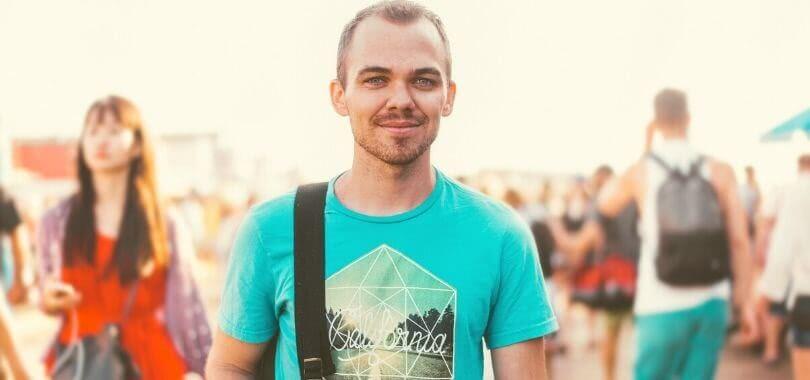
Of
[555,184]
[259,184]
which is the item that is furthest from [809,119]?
[259,184]

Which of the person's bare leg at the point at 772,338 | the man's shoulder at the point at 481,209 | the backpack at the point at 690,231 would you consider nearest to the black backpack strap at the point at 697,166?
the backpack at the point at 690,231

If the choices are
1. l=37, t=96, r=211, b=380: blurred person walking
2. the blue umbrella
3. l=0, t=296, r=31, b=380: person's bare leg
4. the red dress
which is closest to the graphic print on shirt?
l=37, t=96, r=211, b=380: blurred person walking

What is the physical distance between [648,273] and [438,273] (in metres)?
3.71

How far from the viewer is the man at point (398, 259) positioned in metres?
1.80

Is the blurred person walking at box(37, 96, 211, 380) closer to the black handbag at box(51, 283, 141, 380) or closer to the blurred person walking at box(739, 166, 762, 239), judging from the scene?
the black handbag at box(51, 283, 141, 380)

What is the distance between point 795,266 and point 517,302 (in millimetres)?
3492

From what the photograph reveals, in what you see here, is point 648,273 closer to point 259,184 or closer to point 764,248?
point 764,248

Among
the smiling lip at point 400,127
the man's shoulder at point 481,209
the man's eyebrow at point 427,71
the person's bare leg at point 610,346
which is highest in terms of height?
the man's eyebrow at point 427,71

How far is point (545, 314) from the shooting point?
6.09ft

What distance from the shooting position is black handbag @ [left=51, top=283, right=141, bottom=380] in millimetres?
4141

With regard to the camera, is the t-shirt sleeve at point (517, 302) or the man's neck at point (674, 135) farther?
the man's neck at point (674, 135)

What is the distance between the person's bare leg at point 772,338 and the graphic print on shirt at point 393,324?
598 centimetres

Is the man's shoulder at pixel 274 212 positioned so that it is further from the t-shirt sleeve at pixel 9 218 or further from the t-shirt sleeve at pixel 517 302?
the t-shirt sleeve at pixel 9 218

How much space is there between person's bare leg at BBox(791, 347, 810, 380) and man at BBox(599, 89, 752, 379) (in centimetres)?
47
